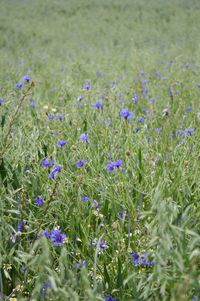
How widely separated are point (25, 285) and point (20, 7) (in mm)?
15914

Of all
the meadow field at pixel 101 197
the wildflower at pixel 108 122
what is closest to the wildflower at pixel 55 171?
the meadow field at pixel 101 197

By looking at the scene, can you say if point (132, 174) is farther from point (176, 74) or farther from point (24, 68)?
point (24, 68)

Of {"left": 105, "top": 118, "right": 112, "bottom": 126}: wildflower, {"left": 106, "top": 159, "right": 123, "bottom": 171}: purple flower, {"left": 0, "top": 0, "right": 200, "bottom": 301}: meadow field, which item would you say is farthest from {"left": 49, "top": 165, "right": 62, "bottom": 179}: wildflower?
{"left": 105, "top": 118, "right": 112, "bottom": 126}: wildflower

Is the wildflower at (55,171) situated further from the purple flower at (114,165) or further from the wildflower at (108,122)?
the wildflower at (108,122)

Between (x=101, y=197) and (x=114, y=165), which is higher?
(x=114, y=165)

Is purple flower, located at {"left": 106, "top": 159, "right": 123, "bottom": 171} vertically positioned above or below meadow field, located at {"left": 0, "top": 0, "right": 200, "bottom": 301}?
above

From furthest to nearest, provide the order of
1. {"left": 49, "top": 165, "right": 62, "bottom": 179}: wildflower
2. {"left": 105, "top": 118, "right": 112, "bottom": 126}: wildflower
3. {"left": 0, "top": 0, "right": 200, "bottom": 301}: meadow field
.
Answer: {"left": 105, "top": 118, "right": 112, "bottom": 126}: wildflower
{"left": 49, "top": 165, "right": 62, "bottom": 179}: wildflower
{"left": 0, "top": 0, "right": 200, "bottom": 301}: meadow field

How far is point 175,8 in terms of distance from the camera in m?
13.9

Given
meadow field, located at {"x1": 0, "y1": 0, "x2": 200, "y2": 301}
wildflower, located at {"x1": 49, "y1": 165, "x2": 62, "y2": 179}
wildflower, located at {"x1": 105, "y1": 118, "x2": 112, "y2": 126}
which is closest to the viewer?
meadow field, located at {"x1": 0, "y1": 0, "x2": 200, "y2": 301}

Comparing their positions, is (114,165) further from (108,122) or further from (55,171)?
(108,122)

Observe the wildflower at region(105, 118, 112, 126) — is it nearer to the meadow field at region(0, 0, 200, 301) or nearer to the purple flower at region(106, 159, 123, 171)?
the meadow field at region(0, 0, 200, 301)

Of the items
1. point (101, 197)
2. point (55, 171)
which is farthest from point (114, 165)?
point (55, 171)

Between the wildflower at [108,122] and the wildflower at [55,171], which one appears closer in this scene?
the wildflower at [55,171]

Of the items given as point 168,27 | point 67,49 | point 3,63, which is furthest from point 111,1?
point 3,63
